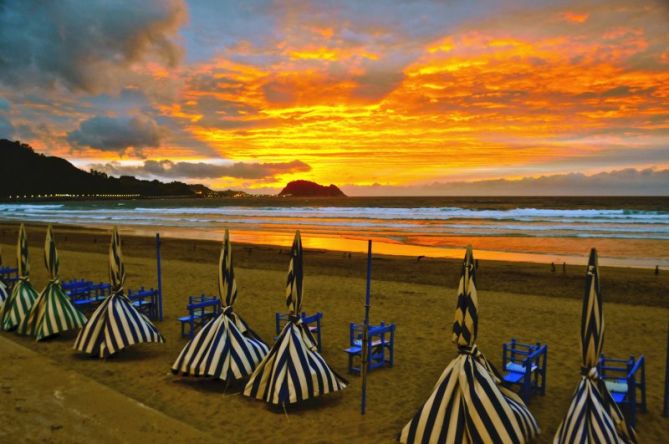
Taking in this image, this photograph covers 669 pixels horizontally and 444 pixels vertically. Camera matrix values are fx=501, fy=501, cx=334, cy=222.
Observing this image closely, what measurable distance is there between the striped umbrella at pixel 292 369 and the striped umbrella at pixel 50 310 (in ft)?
21.3

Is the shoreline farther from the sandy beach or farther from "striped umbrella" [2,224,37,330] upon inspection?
"striped umbrella" [2,224,37,330]

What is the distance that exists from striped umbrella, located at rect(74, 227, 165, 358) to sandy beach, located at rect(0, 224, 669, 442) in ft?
1.33

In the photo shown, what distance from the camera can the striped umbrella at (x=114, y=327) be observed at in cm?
1098

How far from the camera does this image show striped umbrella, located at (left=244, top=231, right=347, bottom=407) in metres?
8.52

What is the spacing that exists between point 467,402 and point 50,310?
1057 centimetres

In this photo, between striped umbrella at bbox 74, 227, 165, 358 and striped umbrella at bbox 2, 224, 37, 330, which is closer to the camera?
striped umbrella at bbox 74, 227, 165, 358

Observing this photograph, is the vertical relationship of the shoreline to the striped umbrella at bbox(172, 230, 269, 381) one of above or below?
below

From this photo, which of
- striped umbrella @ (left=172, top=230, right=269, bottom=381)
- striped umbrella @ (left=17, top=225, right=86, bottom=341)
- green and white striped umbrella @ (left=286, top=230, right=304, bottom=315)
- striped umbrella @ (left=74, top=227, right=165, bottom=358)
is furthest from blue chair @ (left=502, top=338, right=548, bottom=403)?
striped umbrella @ (left=17, top=225, right=86, bottom=341)

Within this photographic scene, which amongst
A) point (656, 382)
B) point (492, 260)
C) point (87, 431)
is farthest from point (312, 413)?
point (492, 260)

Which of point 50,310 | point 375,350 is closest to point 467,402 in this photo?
point 375,350

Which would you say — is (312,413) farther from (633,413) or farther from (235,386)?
(633,413)

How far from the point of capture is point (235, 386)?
9852mm

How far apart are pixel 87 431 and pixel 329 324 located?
841 cm

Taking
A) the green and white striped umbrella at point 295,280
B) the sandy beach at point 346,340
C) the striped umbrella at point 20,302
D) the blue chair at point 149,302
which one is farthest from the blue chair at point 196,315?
the green and white striped umbrella at point 295,280
